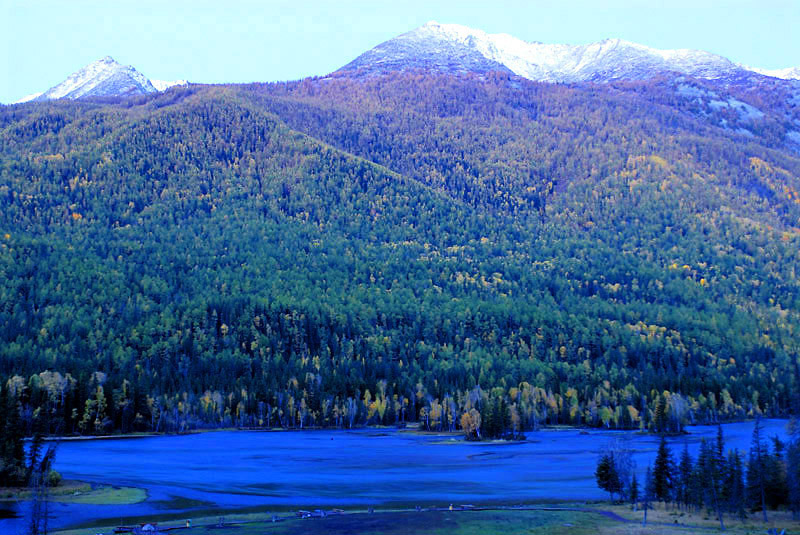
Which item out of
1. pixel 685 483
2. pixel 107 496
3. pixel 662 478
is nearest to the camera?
pixel 685 483

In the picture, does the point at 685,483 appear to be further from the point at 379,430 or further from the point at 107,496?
the point at 379,430

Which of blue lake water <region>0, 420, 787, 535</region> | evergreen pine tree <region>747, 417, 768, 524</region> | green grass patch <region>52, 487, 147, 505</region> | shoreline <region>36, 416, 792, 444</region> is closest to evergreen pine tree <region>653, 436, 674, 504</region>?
blue lake water <region>0, 420, 787, 535</region>

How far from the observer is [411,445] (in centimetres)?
15338

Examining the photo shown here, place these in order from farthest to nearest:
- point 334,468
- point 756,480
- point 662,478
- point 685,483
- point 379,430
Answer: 1. point 379,430
2. point 334,468
3. point 662,478
4. point 685,483
5. point 756,480

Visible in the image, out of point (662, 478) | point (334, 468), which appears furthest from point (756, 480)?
point (334, 468)

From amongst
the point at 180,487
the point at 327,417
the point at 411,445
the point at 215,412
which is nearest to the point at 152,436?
the point at 215,412

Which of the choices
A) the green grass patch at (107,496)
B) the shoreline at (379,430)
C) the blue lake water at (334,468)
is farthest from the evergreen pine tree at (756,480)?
the shoreline at (379,430)

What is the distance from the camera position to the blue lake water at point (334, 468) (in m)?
86.8

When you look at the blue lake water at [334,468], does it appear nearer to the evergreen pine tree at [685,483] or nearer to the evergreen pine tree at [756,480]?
the evergreen pine tree at [685,483]

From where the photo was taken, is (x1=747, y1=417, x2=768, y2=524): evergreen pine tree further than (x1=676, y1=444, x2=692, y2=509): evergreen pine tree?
No

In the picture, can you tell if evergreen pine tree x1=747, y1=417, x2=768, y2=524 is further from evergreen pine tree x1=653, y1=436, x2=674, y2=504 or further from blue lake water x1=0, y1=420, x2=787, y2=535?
blue lake water x1=0, y1=420, x2=787, y2=535

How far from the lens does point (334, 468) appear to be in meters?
117

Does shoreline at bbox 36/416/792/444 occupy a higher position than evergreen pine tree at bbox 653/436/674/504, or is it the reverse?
evergreen pine tree at bbox 653/436/674/504

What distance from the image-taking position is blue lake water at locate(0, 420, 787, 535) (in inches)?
3418
